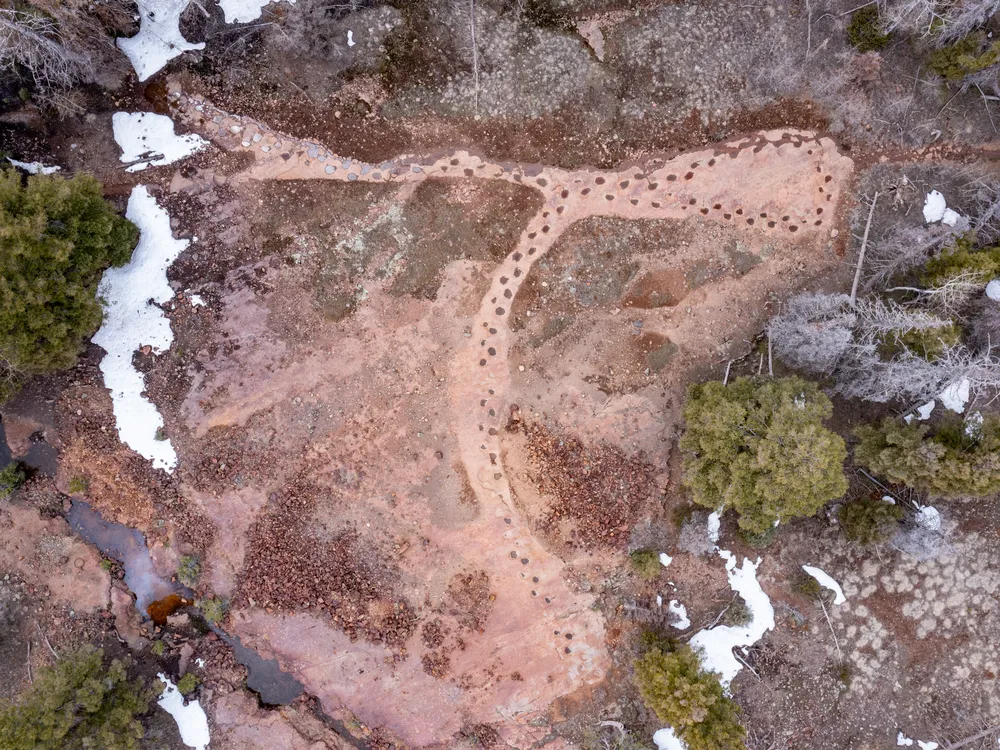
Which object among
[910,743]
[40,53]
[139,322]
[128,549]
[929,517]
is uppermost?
[40,53]

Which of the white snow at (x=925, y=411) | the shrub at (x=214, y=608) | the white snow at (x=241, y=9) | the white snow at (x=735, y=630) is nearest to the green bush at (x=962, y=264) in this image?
the white snow at (x=925, y=411)

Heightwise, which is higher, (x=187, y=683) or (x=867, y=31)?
(x=867, y=31)

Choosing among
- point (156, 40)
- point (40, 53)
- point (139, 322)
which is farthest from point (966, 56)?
point (40, 53)

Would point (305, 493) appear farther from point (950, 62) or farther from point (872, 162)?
Result: point (950, 62)

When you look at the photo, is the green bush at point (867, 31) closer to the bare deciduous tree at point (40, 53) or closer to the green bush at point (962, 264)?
the green bush at point (962, 264)

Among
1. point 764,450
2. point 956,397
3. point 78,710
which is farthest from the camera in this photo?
point 956,397

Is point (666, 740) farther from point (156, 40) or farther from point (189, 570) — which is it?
point (156, 40)

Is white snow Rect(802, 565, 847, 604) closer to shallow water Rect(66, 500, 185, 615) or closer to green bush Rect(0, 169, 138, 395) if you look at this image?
shallow water Rect(66, 500, 185, 615)
